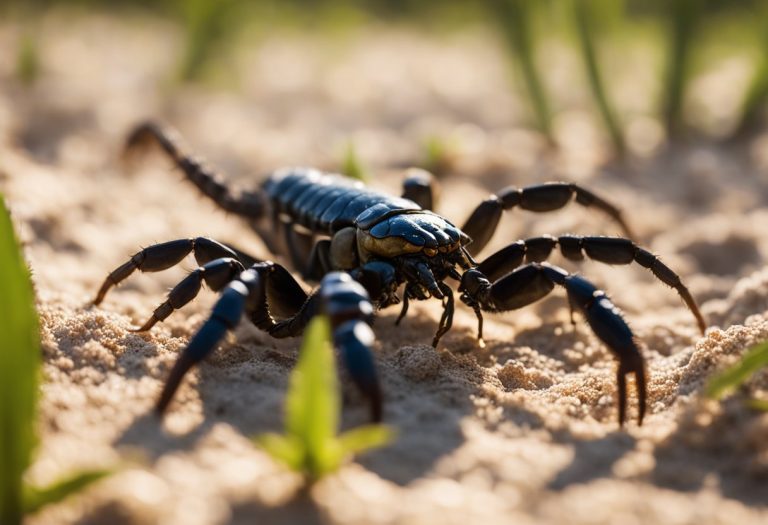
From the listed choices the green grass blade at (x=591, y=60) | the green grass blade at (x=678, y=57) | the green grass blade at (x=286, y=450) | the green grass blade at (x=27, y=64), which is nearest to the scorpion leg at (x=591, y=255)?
the green grass blade at (x=286, y=450)

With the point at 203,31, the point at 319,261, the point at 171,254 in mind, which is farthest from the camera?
the point at 203,31

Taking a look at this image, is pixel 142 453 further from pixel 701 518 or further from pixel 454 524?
pixel 701 518

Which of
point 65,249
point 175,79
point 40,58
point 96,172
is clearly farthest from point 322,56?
point 65,249

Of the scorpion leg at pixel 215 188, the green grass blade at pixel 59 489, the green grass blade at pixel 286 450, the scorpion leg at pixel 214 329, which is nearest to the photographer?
the green grass blade at pixel 59 489

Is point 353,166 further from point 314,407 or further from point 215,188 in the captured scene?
point 314,407

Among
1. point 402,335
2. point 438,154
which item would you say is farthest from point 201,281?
point 438,154

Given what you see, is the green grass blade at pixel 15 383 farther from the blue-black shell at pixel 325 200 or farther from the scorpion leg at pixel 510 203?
the scorpion leg at pixel 510 203

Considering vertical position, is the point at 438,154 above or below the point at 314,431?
above
